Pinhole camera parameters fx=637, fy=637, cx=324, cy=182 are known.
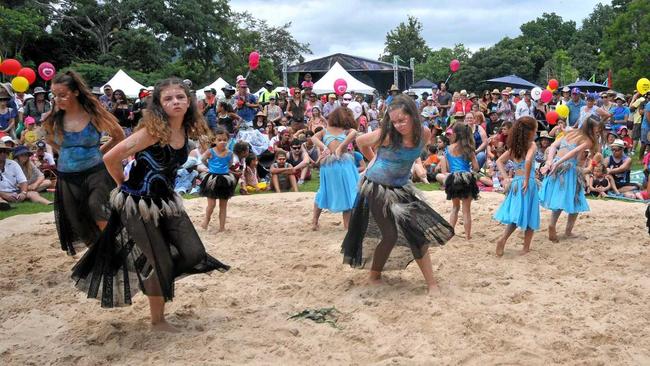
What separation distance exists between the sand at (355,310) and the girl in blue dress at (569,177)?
A: 38cm

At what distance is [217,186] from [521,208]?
13.3ft

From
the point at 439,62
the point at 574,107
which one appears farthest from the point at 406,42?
Answer: the point at 574,107

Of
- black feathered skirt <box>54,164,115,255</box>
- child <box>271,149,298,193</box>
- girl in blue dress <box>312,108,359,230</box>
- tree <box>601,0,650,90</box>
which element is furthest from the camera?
tree <box>601,0,650,90</box>

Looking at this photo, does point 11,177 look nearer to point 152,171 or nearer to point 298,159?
point 298,159

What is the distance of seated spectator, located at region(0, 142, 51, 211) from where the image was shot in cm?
1173

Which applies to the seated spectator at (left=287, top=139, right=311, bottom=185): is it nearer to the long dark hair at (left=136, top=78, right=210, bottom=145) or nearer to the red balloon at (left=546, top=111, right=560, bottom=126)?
the red balloon at (left=546, top=111, right=560, bottom=126)

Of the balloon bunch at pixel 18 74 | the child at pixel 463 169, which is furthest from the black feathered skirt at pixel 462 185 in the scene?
the balloon bunch at pixel 18 74

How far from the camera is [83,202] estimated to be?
6605mm

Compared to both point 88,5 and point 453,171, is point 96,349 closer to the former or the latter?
point 453,171

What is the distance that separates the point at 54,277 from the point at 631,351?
5.61 meters

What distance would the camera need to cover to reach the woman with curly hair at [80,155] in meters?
6.48

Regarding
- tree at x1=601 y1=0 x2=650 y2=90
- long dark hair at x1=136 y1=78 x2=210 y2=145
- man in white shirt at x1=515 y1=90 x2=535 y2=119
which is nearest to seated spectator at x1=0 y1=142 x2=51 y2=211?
long dark hair at x1=136 y1=78 x2=210 y2=145

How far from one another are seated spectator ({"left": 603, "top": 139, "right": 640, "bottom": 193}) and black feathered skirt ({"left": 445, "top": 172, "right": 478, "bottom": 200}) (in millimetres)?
5385

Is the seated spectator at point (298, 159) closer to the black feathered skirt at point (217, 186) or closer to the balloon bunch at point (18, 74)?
the black feathered skirt at point (217, 186)
